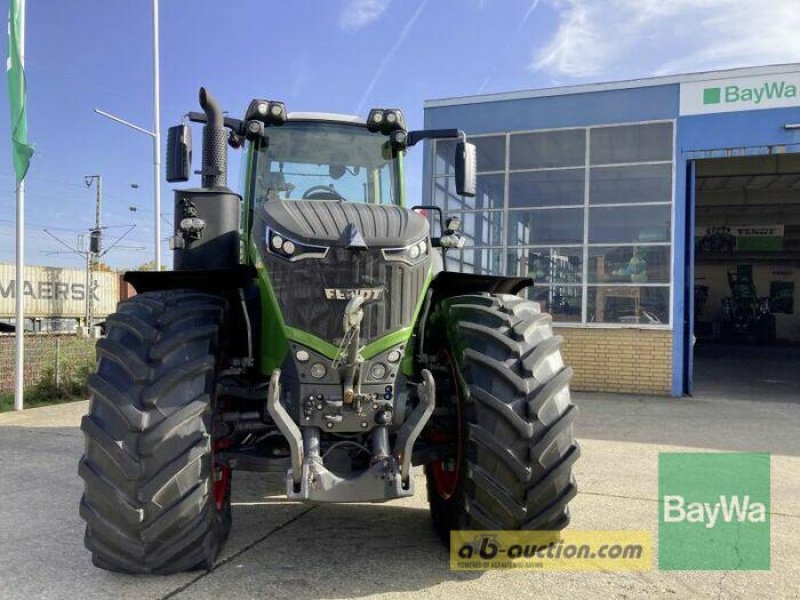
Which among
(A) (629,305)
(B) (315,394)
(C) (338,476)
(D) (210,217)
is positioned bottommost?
(C) (338,476)

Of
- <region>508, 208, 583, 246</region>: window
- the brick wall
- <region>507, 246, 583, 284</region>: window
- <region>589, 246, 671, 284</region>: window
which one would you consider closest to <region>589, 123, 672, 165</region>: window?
<region>508, 208, 583, 246</region>: window

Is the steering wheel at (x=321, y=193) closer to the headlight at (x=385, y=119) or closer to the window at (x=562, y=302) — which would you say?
the headlight at (x=385, y=119)

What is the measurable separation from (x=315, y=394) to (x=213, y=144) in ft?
6.03

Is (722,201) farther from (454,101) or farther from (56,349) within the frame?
(56,349)

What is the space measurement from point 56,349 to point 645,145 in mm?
10962

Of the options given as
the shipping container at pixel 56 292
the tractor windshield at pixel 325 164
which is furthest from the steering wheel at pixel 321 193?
the shipping container at pixel 56 292

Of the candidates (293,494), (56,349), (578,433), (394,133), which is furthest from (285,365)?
(56,349)

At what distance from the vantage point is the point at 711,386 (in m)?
13.5

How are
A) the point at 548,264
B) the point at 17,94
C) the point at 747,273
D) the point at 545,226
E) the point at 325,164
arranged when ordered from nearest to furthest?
the point at 325,164
the point at 17,94
the point at 548,264
the point at 545,226
the point at 747,273

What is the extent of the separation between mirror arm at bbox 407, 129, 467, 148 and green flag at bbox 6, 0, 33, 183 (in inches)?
299

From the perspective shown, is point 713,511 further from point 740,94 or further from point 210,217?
point 740,94

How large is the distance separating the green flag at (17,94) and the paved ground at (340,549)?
479cm

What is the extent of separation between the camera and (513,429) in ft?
11.1

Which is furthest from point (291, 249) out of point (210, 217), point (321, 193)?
point (210, 217)
